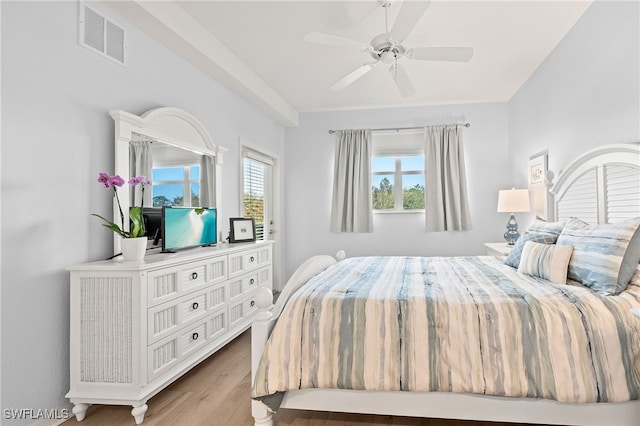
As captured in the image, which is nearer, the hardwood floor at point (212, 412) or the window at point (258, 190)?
the hardwood floor at point (212, 412)

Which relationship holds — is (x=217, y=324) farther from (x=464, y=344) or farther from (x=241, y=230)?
(x=464, y=344)

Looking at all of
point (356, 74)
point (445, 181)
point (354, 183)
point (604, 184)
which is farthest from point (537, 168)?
point (356, 74)

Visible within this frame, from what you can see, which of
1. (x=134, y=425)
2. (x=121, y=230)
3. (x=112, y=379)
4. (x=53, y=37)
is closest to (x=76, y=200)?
(x=121, y=230)

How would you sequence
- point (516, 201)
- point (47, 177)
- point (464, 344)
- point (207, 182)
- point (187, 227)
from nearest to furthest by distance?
point (464, 344)
point (47, 177)
point (187, 227)
point (207, 182)
point (516, 201)

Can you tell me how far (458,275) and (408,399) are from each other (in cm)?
93

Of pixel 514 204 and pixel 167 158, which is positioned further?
pixel 514 204

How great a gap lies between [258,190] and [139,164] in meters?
2.33

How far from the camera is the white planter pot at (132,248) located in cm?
212

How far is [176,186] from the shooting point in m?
2.87

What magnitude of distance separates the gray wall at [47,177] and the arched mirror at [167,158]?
9 cm

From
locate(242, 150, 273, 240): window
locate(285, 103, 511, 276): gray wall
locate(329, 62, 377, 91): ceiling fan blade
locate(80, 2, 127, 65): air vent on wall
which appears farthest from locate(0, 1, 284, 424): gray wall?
locate(285, 103, 511, 276): gray wall

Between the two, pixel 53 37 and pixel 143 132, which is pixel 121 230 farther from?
pixel 53 37

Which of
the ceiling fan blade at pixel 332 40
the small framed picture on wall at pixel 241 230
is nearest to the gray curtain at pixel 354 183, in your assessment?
the small framed picture on wall at pixel 241 230

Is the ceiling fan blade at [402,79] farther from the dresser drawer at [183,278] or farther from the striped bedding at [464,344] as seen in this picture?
the dresser drawer at [183,278]
